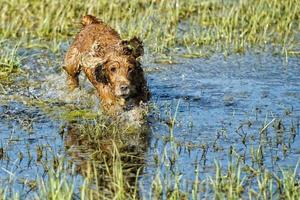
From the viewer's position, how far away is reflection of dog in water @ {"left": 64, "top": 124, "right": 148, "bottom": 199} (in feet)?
21.4

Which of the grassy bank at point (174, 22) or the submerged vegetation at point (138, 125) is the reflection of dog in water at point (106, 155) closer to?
the submerged vegetation at point (138, 125)

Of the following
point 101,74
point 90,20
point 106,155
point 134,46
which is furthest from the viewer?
point 90,20

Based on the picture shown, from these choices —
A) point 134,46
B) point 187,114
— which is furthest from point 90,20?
point 187,114

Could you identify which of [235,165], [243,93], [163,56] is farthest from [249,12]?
[235,165]

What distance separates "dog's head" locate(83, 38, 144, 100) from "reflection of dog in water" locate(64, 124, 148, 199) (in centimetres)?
41

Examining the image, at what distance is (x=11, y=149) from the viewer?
773 centimetres

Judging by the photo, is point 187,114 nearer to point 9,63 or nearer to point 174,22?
point 9,63

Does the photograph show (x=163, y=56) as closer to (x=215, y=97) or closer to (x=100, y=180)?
(x=215, y=97)

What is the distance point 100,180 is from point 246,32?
647 centimetres

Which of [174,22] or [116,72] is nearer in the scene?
[116,72]

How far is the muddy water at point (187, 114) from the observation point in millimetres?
7211

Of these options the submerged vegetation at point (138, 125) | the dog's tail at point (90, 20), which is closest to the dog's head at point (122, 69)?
the submerged vegetation at point (138, 125)

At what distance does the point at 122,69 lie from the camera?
8.68 metres

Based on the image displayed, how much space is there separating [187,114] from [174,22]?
15.5ft
